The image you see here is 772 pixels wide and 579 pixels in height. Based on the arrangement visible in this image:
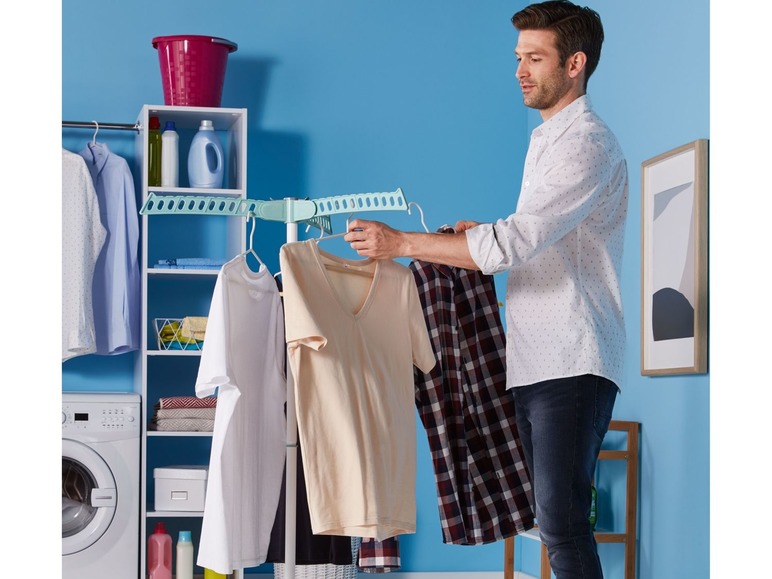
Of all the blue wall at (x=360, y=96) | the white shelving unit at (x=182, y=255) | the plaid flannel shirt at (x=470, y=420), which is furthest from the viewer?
the blue wall at (x=360, y=96)

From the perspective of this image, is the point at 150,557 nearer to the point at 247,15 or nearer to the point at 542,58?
the point at 247,15

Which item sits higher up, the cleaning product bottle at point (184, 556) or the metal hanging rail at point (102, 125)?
the metal hanging rail at point (102, 125)

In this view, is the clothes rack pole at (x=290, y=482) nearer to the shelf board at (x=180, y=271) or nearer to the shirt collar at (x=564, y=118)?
the shirt collar at (x=564, y=118)

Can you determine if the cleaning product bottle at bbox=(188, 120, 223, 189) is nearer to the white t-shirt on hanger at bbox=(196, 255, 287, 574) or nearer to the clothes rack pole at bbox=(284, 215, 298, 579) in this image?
the white t-shirt on hanger at bbox=(196, 255, 287, 574)

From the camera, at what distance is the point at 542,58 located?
210 centimetres

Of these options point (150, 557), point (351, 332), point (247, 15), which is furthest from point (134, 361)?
point (351, 332)

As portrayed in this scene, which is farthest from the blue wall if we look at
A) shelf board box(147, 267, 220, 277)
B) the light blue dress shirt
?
shelf board box(147, 267, 220, 277)

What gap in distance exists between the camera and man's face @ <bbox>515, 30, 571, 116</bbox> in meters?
2.10

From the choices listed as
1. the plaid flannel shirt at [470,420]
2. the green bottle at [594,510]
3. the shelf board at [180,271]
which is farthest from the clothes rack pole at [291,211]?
the shelf board at [180,271]

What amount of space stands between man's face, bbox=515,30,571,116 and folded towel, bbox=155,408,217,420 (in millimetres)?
2249

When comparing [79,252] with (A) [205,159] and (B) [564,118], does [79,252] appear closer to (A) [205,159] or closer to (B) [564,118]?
(A) [205,159]

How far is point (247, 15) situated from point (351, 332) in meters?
2.79

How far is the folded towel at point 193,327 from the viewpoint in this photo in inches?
156
